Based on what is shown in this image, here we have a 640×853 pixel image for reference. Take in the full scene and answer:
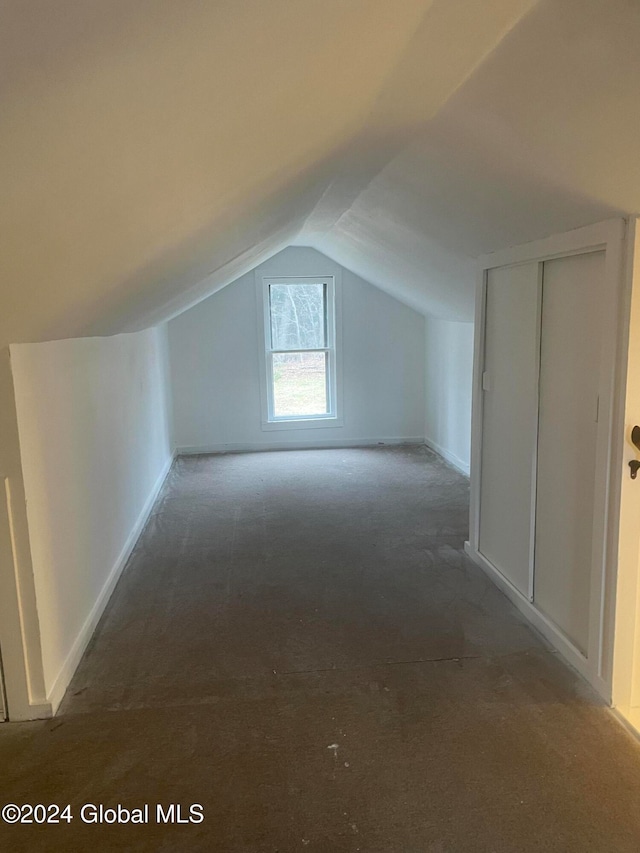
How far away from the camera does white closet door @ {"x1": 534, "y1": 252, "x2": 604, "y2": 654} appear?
2227mm

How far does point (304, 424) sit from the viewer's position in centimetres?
633

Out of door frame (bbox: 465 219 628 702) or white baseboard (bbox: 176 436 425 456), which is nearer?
door frame (bbox: 465 219 628 702)

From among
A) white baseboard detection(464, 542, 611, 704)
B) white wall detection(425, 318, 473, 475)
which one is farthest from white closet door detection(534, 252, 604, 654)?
white wall detection(425, 318, 473, 475)

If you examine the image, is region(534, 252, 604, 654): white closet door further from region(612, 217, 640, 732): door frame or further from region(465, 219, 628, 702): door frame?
region(612, 217, 640, 732): door frame

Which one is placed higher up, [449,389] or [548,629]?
[449,389]

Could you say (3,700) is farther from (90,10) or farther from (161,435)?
(161,435)

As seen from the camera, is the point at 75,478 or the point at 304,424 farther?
the point at 304,424

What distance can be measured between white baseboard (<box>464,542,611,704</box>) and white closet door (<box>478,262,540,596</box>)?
4 centimetres

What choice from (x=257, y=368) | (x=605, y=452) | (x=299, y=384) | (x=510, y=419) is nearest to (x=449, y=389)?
(x=299, y=384)

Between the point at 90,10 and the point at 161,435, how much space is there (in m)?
4.74

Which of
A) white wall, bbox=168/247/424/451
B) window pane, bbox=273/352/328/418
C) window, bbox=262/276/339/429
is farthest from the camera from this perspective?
window pane, bbox=273/352/328/418

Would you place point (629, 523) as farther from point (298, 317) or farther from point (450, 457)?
point (298, 317)

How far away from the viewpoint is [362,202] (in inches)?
129

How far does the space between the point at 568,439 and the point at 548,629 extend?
79 centimetres
